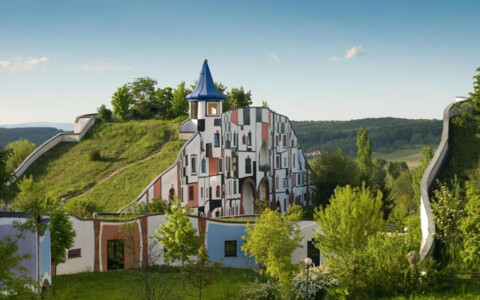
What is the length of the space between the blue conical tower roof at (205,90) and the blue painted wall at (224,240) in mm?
16548

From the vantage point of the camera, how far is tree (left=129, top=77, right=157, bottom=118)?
205 ft

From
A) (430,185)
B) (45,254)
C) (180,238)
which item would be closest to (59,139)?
(180,238)

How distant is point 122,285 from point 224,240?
7.66 metres

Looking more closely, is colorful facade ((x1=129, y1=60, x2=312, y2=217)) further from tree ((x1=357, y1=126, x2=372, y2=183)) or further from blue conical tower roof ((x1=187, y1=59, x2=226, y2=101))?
tree ((x1=357, y1=126, x2=372, y2=183))

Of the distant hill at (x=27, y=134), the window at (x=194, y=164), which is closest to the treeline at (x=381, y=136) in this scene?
the distant hill at (x=27, y=134)

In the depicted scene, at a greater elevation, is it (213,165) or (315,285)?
(213,165)

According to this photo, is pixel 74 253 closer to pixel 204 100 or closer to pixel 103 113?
pixel 204 100

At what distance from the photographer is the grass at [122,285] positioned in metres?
25.4

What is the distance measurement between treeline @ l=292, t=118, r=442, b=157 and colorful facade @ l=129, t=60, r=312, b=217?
85450mm

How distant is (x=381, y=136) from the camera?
497 ft

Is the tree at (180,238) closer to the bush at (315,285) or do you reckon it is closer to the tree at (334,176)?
the bush at (315,285)

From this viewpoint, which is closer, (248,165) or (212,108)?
(212,108)

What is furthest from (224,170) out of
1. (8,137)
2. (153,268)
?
(8,137)

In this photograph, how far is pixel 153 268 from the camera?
102 feet
